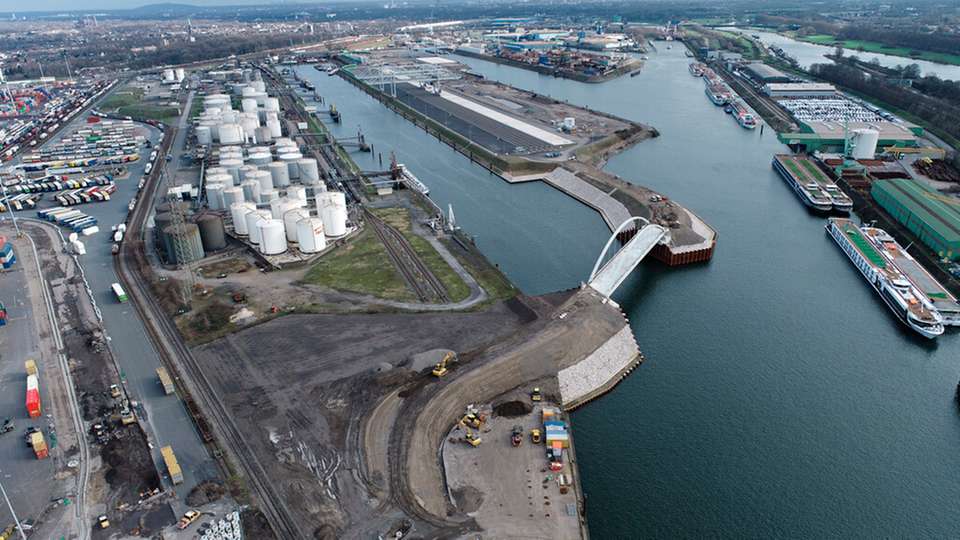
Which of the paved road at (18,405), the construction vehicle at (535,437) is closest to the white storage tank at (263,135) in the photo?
the paved road at (18,405)

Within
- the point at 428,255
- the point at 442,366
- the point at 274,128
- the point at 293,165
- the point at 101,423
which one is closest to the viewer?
the point at 101,423

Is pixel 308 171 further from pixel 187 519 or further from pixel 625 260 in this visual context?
pixel 187 519

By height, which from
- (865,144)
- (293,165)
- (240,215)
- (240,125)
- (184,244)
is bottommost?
(865,144)

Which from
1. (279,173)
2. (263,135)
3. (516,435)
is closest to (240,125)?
(263,135)

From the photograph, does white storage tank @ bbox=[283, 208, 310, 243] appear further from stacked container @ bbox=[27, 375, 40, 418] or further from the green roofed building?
the green roofed building

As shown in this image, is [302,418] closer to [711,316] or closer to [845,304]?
[711,316]

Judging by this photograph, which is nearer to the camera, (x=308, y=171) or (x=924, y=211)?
(x=924, y=211)
